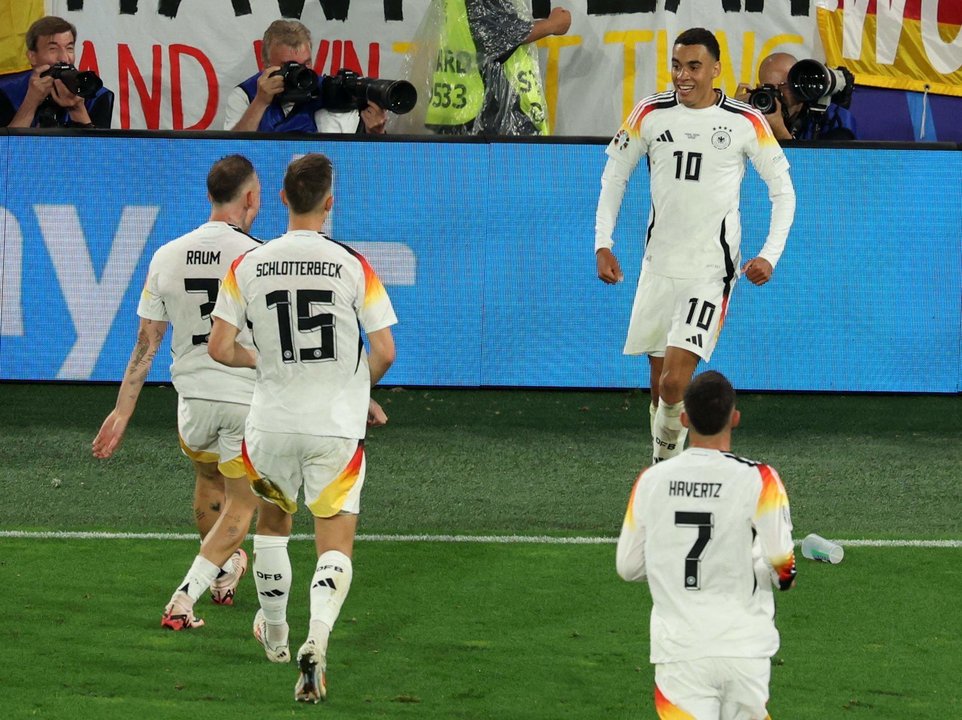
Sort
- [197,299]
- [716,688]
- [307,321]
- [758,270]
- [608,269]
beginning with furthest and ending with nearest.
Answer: [608,269]
[758,270]
[197,299]
[307,321]
[716,688]

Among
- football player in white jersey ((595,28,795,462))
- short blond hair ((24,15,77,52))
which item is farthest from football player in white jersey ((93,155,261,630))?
short blond hair ((24,15,77,52))

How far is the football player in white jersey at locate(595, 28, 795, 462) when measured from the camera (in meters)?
7.91

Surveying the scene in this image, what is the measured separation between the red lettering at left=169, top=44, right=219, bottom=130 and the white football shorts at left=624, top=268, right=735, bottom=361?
625cm

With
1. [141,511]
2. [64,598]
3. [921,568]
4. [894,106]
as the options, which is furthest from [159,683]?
[894,106]

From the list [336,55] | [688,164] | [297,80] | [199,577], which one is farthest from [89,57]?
[199,577]

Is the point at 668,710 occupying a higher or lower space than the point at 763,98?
lower

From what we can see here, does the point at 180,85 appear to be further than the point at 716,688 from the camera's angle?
Yes

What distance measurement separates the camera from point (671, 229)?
799 centimetres

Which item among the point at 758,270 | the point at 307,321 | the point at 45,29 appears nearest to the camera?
the point at 307,321

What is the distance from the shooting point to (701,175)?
794 cm

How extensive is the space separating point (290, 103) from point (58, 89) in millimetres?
1592

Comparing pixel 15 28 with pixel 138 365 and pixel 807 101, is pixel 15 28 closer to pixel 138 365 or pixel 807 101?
pixel 807 101

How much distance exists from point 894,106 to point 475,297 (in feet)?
15.4

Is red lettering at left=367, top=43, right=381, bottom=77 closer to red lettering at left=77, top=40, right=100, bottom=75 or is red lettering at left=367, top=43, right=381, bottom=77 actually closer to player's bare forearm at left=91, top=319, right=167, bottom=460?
red lettering at left=77, top=40, right=100, bottom=75
